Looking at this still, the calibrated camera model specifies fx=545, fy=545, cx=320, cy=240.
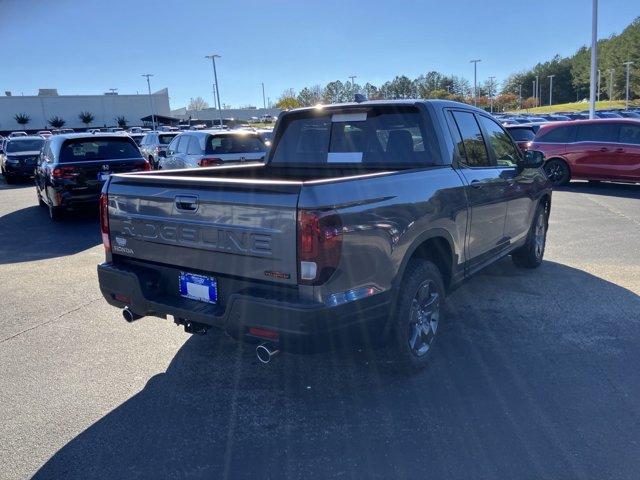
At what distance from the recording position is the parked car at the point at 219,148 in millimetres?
11430

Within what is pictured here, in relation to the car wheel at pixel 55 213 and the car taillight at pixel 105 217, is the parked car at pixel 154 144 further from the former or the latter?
the car taillight at pixel 105 217

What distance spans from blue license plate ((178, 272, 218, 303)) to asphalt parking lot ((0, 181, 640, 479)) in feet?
2.33

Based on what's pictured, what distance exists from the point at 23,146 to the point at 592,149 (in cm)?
1898

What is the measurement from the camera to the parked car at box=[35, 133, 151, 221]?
10109 millimetres

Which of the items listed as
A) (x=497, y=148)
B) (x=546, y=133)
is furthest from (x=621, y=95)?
(x=497, y=148)

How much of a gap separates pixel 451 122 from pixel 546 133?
36.0ft

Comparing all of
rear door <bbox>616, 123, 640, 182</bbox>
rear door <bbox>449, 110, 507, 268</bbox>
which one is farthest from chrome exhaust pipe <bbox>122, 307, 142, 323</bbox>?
rear door <bbox>616, 123, 640, 182</bbox>

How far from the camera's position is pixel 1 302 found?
593 centimetres

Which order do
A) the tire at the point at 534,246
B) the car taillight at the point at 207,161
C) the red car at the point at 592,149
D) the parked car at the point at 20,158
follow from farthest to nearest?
1. the parked car at the point at 20,158
2. the red car at the point at 592,149
3. the car taillight at the point at 207,161
4. the tire at the point at 534,246

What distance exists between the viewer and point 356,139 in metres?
4.75

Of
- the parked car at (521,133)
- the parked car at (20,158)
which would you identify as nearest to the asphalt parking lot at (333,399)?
the parked car at (521,133)

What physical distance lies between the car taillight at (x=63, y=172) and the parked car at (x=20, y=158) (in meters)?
10.1

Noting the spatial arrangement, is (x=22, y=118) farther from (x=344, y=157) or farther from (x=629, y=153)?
(x=344, y=157)

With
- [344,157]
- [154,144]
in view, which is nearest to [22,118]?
[154,144]
